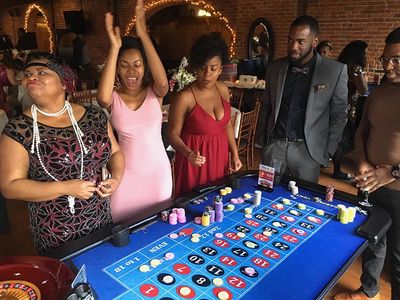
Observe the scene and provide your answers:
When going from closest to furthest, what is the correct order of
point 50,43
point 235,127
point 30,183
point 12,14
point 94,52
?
point 30,183, point 235,127, point 94,52, point 50,43, point 12,14

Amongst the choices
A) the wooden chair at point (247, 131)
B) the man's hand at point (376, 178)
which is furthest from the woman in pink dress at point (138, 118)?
the wooden chair at point (247, 131)

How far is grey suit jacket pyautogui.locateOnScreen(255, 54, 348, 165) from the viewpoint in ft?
7.73

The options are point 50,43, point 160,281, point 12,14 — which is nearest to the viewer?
point 160,281

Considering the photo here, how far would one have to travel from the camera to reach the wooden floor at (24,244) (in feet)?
8.01

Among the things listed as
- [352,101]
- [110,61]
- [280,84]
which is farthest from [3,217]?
[352,101]

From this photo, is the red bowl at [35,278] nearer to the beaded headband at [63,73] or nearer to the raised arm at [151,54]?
the beaded headband at [63,73]

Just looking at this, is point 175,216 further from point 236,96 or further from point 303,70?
point 236,96

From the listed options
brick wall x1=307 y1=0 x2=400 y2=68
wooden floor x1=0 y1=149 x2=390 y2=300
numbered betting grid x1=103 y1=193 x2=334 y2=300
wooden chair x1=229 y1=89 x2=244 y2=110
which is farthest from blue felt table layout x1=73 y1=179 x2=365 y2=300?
brick wall x1=307 y1=0 x2=400 y2=68

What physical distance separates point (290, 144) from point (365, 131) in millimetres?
517

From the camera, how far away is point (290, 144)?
2.50m

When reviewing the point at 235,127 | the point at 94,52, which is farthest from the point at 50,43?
the point at 235,127

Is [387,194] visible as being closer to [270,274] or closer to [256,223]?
[256,223]

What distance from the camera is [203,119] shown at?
2357 mm

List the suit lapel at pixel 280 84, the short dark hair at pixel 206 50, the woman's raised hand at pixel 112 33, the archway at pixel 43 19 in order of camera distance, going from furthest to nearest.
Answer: the archway at pixel 43 19, the suit lapel at pixel 280 84, the short dark hair at pixel 206 50, the woman's raised hand at pixel 112 33
